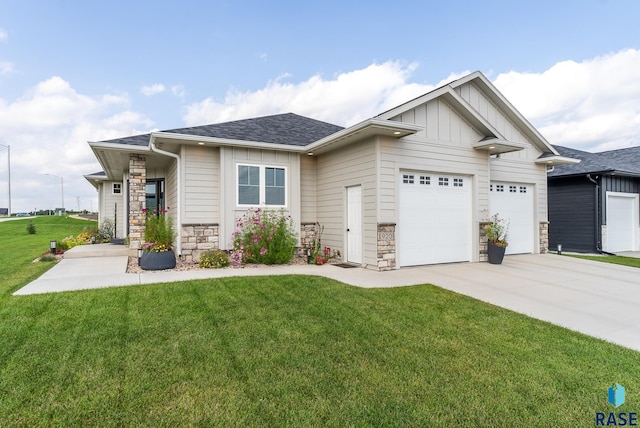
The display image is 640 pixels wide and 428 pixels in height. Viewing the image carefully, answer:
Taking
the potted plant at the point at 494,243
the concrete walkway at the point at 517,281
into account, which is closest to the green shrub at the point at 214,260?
the concrete walkway at the point at 517,281

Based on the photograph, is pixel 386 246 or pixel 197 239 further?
pixel 197 239

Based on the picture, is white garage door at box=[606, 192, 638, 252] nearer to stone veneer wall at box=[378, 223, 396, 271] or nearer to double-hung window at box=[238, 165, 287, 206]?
stone veneer wall at box=[378, 223, 396, 271]

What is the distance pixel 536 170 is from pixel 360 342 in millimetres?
10160

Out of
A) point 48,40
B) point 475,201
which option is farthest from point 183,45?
point 475,201

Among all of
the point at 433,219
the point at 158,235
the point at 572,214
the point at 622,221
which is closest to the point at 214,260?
the point at 158,235

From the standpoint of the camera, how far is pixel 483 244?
871 centimetres

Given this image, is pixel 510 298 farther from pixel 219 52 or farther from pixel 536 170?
pixel 219 52

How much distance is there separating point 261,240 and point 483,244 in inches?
229

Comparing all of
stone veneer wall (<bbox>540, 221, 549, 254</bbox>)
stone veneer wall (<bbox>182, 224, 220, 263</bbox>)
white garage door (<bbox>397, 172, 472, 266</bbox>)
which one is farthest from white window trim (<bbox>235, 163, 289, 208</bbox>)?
stone veneer wall (<bbox>540, 221, 549, 254</bbox>)

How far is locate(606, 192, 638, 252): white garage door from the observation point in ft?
37.9

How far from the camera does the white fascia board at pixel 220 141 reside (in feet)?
24.6

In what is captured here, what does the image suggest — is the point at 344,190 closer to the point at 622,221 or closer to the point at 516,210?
the point at 516,210

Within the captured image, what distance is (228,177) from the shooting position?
327 inches

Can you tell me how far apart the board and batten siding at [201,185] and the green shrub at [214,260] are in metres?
1.01
